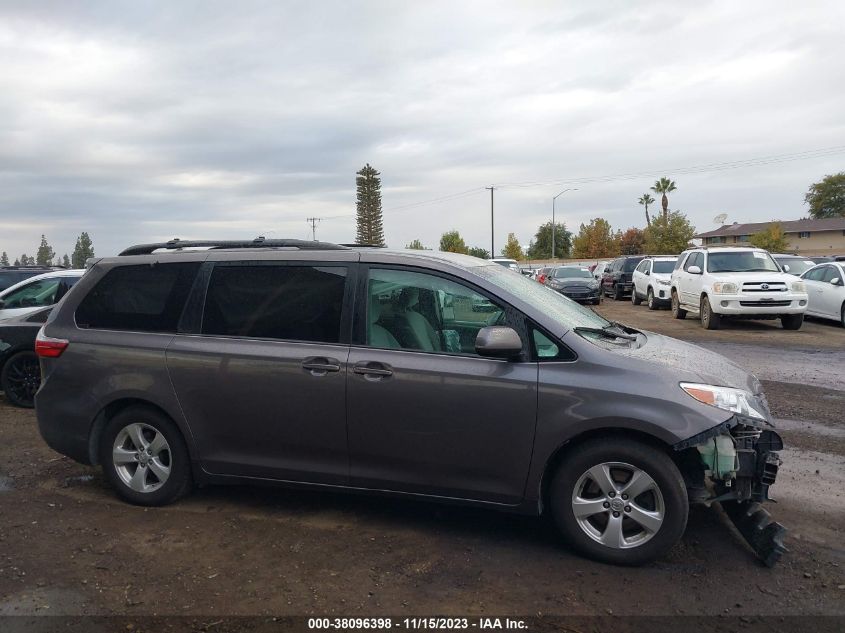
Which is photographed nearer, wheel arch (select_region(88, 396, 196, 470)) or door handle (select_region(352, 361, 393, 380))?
door handle (select_region(352, 361, 393, 380))

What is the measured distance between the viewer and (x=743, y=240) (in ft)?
305

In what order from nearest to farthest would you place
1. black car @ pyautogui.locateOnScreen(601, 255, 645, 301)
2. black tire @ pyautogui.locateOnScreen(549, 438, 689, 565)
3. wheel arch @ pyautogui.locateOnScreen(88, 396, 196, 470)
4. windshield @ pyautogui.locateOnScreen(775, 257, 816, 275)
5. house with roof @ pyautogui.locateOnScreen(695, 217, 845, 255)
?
black tire @ pyautogui.locateOnScreen(549, 438, 689, 565), wheel arch @ pyautogui.locateOnScreen(88, 396, 196, 470), windshield @ pyautogui.locateOnScreen(775, 257, 816, 275), black car @ pyautogui.locateOnScreen(601, 255, 645, 301), house with roof @ pyautogui.locateOnScreen(695, 217, 845, 255)

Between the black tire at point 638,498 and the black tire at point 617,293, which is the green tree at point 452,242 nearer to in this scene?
the black tire at point 617,293

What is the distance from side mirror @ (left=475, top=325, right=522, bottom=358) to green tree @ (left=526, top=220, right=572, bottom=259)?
314 ft

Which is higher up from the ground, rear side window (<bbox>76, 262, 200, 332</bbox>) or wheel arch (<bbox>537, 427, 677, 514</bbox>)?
rear side window (<bbox>76, 262, 200, 332</bbox>)

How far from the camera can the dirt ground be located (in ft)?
11.2

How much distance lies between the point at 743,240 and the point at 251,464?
9988cm

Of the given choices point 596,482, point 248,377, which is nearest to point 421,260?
point 248,377

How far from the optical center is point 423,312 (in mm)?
4258

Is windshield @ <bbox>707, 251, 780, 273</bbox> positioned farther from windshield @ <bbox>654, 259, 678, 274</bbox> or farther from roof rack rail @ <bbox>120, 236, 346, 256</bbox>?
roof rack rail @ <bbox>120, 236, 346, 256</bbox>

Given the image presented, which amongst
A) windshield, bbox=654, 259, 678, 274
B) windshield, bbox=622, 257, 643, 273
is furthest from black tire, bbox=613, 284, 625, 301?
windshield, bbox=654, 259, 678, 274

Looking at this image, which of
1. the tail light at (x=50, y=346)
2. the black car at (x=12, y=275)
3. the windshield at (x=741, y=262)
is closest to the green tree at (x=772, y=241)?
the windshield at (x=741, y=262)

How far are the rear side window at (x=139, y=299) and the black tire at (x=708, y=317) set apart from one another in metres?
13.6

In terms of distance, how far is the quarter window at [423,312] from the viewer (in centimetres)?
415
